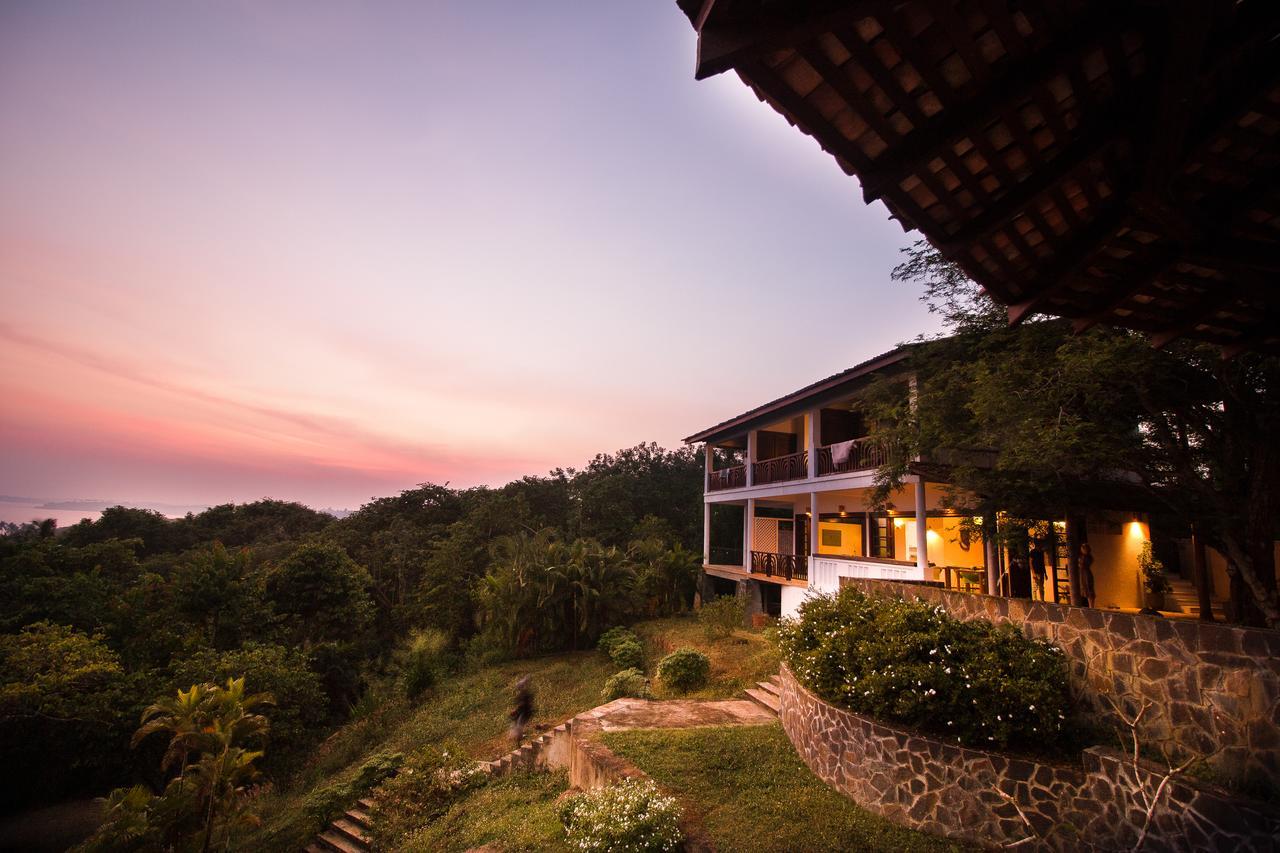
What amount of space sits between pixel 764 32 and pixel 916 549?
13.9m

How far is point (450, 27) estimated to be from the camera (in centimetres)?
921

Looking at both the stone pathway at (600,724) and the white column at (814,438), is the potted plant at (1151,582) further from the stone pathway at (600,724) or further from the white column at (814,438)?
the stone pathway at (600,724)

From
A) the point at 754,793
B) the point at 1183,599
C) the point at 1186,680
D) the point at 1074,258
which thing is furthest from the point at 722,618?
the point at 1074,258

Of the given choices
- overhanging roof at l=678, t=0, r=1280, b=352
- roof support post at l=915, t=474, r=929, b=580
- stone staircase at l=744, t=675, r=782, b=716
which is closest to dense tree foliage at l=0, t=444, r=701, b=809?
stone staircase at l=744, t=675, r=782, b=716

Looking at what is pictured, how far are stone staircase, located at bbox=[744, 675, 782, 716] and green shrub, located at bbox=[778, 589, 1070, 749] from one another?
1962 mm

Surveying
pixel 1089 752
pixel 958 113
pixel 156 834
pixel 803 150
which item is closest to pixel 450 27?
pixel 803 150

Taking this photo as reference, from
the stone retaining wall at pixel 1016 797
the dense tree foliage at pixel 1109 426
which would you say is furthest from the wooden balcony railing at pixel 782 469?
the stone retaining wall at pixel 1016 797

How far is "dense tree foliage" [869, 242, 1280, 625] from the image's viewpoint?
6.63m

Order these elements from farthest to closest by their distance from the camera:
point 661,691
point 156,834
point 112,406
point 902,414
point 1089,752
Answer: point 112,406 < point 661,691 < point 902,414 < point 156,834 < point 1089,752

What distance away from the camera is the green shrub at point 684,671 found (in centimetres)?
1104

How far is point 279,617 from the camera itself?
17141 mm

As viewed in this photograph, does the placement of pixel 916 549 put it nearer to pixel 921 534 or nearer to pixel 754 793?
pixel 921 534

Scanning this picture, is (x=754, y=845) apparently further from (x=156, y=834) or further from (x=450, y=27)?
(x=450, y=27)

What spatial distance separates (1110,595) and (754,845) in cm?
1147
